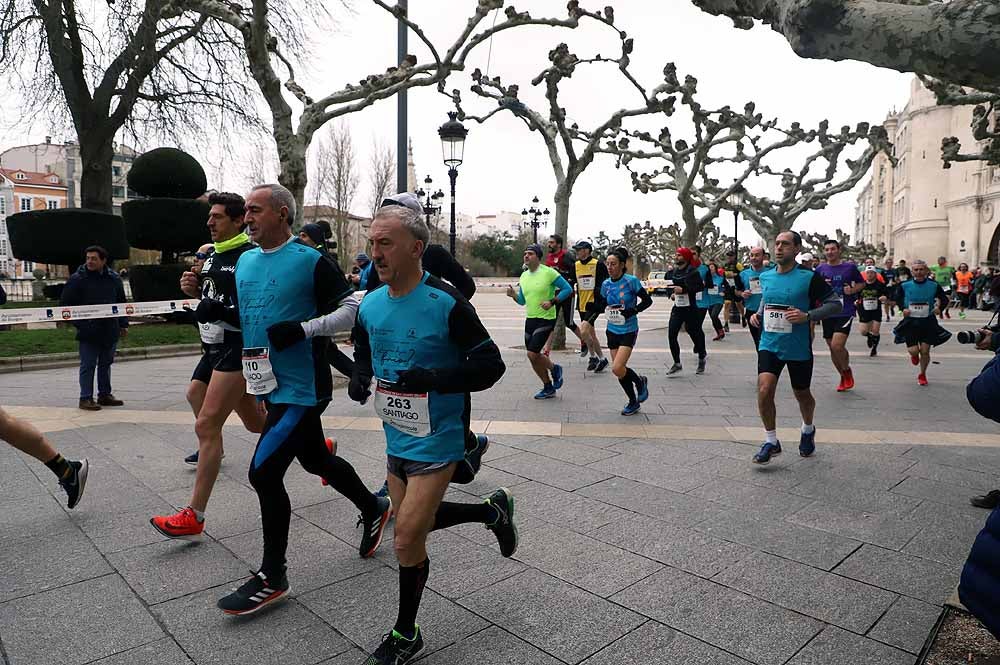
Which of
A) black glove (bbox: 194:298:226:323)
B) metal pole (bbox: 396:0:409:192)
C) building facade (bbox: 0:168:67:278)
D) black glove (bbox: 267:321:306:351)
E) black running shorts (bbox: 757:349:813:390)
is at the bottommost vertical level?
black running shorts (bbox: 757:349:813:390)

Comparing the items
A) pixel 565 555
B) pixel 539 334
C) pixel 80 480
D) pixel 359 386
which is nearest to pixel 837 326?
pixel 539 334

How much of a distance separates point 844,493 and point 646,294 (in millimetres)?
3859

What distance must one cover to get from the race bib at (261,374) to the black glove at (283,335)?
6.4 inches

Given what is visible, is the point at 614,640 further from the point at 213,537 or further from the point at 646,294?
the point at 646,294

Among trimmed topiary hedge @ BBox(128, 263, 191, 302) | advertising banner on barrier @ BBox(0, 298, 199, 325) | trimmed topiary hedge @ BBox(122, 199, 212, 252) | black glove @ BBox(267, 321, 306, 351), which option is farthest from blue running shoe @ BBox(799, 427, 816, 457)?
trimmed topiary hedge @ BBox(122, 199, 212, 252)

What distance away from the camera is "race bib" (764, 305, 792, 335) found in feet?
17.6

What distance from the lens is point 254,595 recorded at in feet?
9.63

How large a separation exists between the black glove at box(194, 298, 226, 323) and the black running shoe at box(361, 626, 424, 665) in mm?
1967

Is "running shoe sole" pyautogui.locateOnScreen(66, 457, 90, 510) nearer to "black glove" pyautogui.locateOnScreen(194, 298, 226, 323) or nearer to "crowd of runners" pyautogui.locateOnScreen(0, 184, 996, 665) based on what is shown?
"crowd of runners" pyautogui.locateOnScreen(0, 184, 996, 665)

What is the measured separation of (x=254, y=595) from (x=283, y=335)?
3.76 feet

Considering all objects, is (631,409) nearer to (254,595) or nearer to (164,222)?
(254,595)

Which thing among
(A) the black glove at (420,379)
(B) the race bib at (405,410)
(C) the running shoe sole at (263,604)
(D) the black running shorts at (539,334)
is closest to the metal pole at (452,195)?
(D) the black running shorts at (539,334)

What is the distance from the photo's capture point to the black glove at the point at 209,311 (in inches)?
141

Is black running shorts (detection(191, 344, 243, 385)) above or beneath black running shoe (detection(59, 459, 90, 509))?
above
